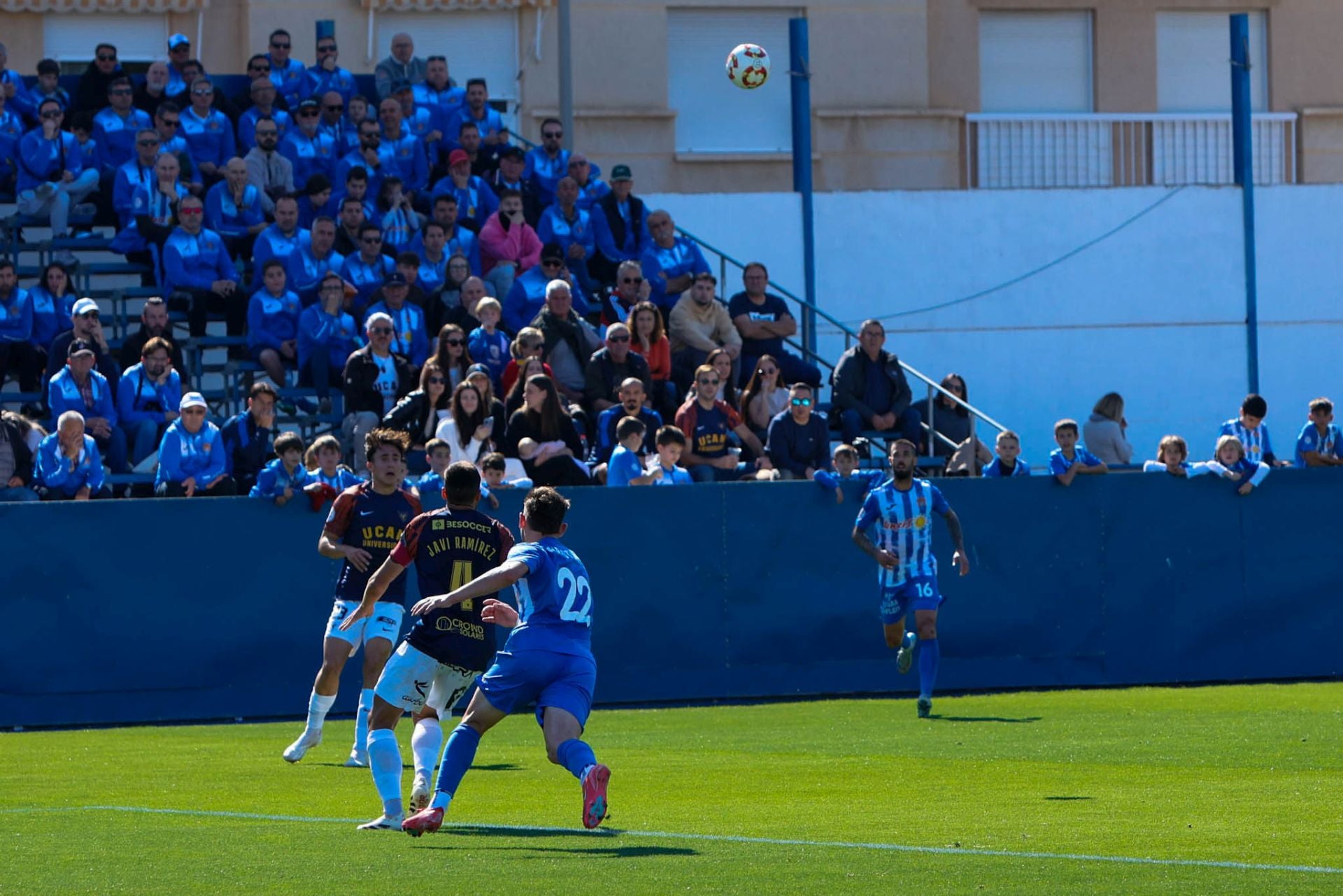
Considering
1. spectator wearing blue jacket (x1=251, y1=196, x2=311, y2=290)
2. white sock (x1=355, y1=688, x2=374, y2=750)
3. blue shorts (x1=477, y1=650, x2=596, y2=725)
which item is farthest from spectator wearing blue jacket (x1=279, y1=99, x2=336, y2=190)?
blue shorts (x1=477, y1=650, x2=596, y2=725)

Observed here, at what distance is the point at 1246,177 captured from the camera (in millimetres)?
27094

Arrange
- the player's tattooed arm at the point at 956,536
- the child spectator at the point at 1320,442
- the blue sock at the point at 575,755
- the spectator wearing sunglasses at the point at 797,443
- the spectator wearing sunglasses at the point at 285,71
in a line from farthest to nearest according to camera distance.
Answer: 1. the spectator wearing sunglasses at the point at 285,71
2. the child spectator at the point at 1320,442
3. the spectator wearing sunglasses at the point at 797,443
4. the player's tattooed arm at the point at 956,536
5. the blue sock at the point at 575,755

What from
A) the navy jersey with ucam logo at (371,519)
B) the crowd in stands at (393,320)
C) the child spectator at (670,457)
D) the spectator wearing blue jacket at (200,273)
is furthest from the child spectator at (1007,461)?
the navy jersey with ucam logo at (371,519)

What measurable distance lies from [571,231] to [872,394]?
3.73m

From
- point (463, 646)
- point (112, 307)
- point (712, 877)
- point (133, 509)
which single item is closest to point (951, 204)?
point (112, 307)

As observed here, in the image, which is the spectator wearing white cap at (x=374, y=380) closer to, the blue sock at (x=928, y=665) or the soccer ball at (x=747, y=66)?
the blue sock at (x=928, y=665)

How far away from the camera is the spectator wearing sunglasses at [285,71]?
75.8 ft

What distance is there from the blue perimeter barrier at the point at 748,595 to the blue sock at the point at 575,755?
28.5 feet

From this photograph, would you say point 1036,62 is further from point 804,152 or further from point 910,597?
point 910,597

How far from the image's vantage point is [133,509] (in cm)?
1756

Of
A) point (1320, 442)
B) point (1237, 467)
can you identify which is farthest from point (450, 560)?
point (1320, 442)

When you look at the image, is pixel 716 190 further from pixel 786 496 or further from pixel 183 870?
pixel 183 870

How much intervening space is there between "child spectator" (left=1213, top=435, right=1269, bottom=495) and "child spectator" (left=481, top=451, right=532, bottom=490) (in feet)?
22.5

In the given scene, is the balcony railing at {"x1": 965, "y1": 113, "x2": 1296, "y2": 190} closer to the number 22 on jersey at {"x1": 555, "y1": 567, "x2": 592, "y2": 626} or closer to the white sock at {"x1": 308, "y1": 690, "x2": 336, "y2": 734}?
the white sock at {"x1": 308, "y1": 690, "x2": 336, "y2": 734}
